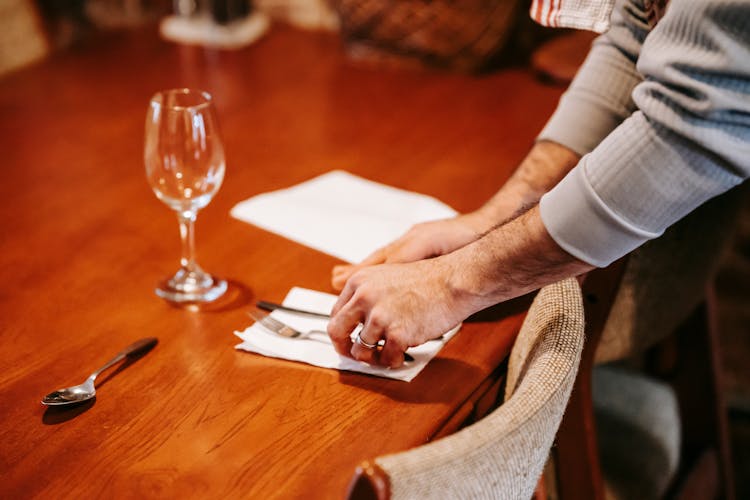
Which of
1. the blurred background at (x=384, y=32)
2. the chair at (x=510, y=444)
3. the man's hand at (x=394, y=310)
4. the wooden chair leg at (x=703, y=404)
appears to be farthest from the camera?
the blurred background at (x=384, y=32)

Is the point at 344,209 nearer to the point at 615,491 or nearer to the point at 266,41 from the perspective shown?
the point at 615,491

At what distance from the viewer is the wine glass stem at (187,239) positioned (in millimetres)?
970

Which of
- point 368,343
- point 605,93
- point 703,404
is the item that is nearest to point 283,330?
point 368,343

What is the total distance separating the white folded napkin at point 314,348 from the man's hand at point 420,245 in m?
0.07

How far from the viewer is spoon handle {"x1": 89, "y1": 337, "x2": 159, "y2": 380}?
81 cm

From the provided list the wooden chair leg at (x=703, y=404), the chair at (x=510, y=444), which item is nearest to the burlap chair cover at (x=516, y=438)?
the chair at (x=510, y=444)

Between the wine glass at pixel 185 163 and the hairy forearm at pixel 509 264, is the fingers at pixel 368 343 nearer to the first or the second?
the hairy forearm at pixel 509 264

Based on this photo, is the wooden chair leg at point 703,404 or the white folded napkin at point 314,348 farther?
the wooden chair leg at point 703,404

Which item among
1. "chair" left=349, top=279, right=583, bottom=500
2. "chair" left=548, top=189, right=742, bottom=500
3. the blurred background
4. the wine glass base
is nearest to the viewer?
"chair" left=349, top=279, right=583, bottom=500

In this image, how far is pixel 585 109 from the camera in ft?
3.67

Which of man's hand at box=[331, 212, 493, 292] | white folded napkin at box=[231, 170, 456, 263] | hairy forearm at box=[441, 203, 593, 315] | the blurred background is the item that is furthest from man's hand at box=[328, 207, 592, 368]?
the blurred background

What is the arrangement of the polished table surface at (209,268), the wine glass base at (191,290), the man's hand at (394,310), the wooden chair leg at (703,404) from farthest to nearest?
the wooden chair leg at (703,404) → the wine glass base at (191,290) → the man's hand at (394,310) → the polished table surface at (209,268)

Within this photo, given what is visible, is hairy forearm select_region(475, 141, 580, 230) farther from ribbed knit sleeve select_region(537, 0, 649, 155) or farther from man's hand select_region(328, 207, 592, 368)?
man's hand select_region(328, 207, 592, 368)

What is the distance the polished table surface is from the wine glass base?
0.05 ft
